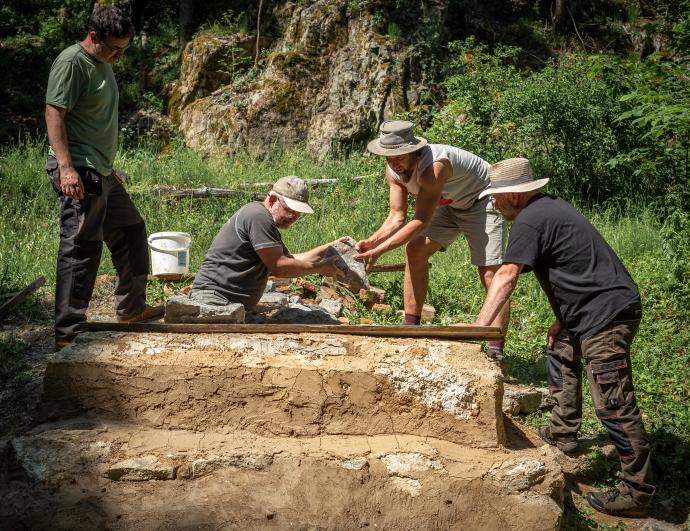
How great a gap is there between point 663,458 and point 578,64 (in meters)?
8.04

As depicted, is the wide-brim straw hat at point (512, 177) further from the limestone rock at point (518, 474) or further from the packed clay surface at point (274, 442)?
the limestone rock at point (518, 474)

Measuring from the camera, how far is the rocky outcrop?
11672mm

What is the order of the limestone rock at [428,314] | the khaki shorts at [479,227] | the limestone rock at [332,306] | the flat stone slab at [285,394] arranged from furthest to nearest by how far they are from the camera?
the limestone rock at [428,314]
the limestone rock at [332,306]
the khaki shorts at [479,227]
the flat stone slab at [285,394]

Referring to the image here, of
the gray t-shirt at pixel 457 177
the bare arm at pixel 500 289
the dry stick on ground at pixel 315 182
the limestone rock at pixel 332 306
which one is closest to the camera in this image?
the bare arm at pixel 500 289

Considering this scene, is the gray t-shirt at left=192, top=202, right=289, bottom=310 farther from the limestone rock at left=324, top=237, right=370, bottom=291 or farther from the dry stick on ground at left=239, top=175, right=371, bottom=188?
the dry stick on ground at left=239, top=175, right=371, bottom=188

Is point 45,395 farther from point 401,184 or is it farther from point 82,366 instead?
point 401,184

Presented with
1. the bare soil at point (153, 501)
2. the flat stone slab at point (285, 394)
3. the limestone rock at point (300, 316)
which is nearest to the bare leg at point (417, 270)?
the limestone rock at point (300, 316)

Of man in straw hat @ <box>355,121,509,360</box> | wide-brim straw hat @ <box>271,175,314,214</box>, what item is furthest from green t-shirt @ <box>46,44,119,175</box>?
man in straw hat @ <box>355,121,509,360</box>

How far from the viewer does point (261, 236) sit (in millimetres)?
4676

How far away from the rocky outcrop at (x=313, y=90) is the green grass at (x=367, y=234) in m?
0.68

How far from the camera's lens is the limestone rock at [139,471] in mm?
3504

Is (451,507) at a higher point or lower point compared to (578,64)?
lower

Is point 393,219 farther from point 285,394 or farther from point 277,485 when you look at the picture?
point 277,485

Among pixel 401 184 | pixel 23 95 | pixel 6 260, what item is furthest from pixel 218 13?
pixel 401 184
